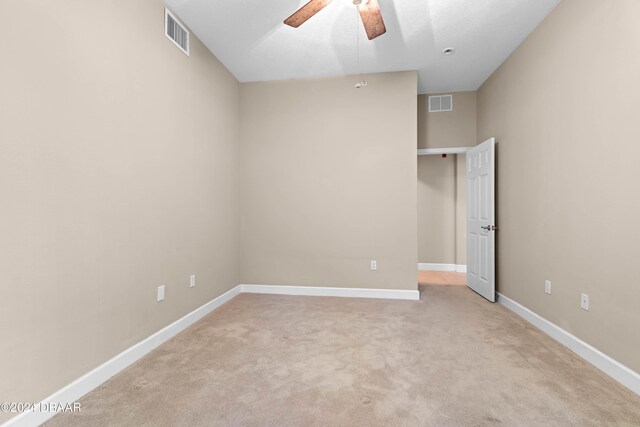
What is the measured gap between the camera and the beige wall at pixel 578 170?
1.94 m

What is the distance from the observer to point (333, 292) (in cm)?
398

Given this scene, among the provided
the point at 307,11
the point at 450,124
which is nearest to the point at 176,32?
the point at 307,11

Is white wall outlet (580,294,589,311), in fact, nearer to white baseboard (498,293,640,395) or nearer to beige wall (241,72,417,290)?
white baseboard (498,293,640,395)

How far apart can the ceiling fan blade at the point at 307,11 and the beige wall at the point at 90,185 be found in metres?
1.17

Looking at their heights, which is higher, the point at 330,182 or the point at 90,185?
the point at 330,182

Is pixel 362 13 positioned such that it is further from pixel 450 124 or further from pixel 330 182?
pixel 450 124

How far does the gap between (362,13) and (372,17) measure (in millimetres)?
84

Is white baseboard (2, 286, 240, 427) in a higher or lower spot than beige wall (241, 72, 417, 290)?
lower

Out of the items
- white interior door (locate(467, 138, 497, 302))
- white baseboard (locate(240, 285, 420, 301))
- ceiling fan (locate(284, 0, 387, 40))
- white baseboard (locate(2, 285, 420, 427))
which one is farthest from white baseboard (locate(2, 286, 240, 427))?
white interior door (locate(467, 138, 497, 302))

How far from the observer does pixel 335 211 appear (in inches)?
157

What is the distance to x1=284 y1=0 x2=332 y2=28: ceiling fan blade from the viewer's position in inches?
85.1

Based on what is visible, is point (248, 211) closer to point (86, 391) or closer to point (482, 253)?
point (86, 391)

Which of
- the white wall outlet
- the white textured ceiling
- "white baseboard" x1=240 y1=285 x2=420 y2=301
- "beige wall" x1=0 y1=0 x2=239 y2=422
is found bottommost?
"white baseboard" x1=240 y1=285 x2=420 y2=301

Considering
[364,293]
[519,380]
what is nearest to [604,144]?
[519,380]
